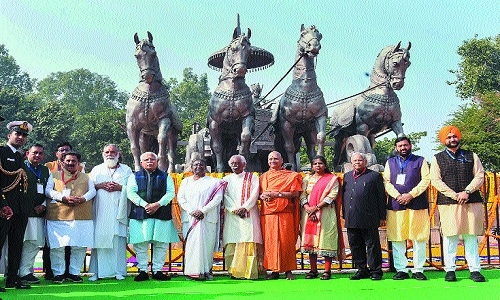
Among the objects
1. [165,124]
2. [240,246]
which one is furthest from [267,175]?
[165,124]

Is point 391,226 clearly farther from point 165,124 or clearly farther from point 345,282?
point 165,124

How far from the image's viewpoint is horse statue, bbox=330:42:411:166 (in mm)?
10094

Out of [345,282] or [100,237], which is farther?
[100,237]

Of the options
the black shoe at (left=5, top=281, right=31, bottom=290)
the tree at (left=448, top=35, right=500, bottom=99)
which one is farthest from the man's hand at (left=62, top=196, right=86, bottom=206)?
the tree at (left=448, top=35, right=500, bottom=99)

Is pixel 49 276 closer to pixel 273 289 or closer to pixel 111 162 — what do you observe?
pixel 111 162

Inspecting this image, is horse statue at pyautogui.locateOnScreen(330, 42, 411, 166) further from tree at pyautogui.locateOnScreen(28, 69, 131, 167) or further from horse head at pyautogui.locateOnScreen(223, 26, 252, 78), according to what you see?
tree at pyautogui.locateOnScreen(28, 69, 131, 167)

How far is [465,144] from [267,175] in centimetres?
2120

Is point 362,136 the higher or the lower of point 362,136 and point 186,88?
the lower

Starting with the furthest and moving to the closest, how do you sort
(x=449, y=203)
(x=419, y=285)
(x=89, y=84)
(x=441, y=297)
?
(x=89, y=84) < (x=449, y=203) < (x=419, y=285) < (x=441, y=297)

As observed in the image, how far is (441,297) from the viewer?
4.93 metres

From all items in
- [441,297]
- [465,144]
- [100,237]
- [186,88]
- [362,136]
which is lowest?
[441,297]

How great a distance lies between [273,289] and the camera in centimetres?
558

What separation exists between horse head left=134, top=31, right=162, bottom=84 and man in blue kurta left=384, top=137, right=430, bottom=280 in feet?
15.9

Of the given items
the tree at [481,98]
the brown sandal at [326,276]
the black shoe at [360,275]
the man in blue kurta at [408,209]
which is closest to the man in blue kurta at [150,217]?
the brown sandal at [326,276]
